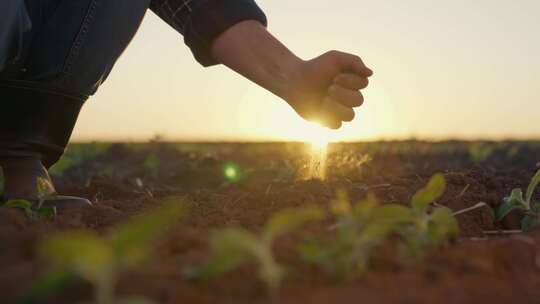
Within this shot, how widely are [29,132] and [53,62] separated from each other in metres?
0.32

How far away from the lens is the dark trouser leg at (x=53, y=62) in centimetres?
289

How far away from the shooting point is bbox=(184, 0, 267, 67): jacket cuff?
112 inches

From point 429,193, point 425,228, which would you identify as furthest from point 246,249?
point 429,193

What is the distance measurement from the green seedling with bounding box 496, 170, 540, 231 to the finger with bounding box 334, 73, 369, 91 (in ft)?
2.06

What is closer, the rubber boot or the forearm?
the forearm

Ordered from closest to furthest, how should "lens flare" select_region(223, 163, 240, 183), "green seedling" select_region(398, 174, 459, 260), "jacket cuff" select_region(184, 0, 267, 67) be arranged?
"green seedling" select_region(398, 174, 459, 260) < "jacket cuff" select_region(184, 0, 267, 67) < "lens flare" select_region(223, 163, 240, 183)

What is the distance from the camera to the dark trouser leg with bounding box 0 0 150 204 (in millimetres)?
2889

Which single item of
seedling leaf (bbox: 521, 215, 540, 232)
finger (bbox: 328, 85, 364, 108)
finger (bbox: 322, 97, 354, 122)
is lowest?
seedling leaf (bbox: 521, 215, 540, 232)

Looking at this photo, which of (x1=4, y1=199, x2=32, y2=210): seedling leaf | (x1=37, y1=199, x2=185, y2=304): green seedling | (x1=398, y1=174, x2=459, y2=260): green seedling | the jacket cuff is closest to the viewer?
(x1=37, y1=199, x2=185, y2=304): green seedling

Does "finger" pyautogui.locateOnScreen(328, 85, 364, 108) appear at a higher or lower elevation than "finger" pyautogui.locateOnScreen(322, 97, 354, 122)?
higher

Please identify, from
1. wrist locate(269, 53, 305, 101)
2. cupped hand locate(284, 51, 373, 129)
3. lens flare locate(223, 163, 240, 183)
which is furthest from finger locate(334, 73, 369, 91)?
lens flare locate(223, 163, 240, 183)

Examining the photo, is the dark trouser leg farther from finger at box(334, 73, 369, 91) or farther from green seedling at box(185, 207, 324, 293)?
green seedling at box(185, 207, 324, 293)

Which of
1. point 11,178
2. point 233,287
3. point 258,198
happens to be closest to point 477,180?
point 258,198

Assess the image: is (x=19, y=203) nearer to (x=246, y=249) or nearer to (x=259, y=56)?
(x=259, y=56)
